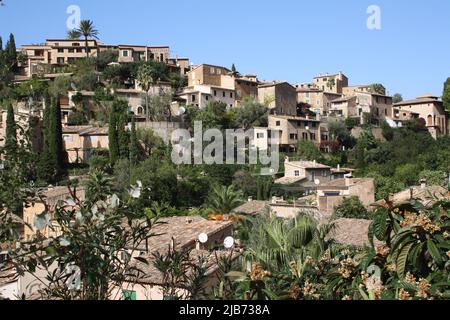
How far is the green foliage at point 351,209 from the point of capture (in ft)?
95.0

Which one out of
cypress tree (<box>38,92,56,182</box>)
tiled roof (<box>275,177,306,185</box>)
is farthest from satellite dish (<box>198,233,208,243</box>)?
tiled roof (<box>275,177,306,185</box>)

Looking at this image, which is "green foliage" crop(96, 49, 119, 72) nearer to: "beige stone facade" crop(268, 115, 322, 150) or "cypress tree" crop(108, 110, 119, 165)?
"cypress tree" crop(108, 110, 119, 165)

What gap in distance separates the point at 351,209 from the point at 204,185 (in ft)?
40.2

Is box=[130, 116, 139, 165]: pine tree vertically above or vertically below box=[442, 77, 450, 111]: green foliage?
below

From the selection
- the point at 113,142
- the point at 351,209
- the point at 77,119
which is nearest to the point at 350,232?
the point at 351,209

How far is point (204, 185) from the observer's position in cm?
3919

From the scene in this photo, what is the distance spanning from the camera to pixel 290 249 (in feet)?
31.0

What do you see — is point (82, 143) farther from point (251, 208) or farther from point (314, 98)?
point (314, 98)

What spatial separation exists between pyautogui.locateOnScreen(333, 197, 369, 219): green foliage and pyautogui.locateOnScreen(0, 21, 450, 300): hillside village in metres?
0.09

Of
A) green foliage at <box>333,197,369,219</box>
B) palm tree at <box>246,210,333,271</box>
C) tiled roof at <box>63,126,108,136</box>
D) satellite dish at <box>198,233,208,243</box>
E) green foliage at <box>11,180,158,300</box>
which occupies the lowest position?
green foliage at <box>333,197,369,219</box>

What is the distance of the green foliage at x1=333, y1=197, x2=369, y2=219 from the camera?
29.0 metres

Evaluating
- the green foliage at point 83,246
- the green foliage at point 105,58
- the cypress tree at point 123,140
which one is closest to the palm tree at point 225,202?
the cypress tree at point 123,140

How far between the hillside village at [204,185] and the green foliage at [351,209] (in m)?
0.09

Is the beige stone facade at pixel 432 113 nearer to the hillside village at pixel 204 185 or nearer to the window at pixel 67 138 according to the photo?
the hillside village at pixel 204 185
